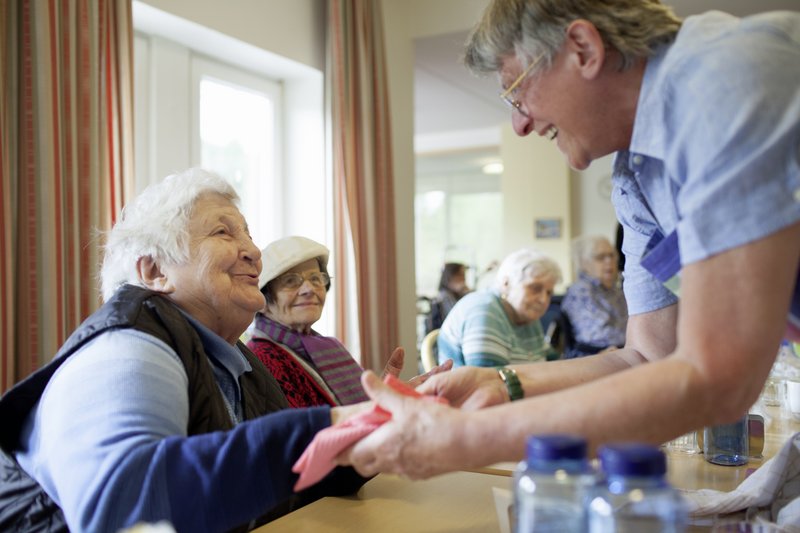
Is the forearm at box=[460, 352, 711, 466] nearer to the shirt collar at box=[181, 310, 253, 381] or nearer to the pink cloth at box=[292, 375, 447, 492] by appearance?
the pink cloth at box=[292, 375, 447, 492]

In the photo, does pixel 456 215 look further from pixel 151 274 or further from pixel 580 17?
pixel 580 17

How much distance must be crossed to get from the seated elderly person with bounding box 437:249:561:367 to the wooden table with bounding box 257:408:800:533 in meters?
1.65

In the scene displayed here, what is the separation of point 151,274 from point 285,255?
1075 mm

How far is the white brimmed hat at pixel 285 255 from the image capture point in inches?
107

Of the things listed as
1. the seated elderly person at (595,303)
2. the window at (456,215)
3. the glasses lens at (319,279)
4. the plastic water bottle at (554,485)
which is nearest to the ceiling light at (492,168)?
the window at (456,215)

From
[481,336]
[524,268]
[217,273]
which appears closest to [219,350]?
[217,273]

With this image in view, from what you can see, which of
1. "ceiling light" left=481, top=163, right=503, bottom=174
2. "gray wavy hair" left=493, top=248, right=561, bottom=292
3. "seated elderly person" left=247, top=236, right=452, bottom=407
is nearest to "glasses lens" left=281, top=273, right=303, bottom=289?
"seated elderly person" left=247, top=236, right=452, bottom=407

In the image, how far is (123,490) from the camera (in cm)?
110

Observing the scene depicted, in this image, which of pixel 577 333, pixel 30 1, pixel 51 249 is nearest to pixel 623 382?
pixel 51 249

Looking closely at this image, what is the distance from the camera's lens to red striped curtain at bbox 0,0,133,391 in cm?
243

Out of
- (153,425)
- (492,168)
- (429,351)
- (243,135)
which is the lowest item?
(429,351)

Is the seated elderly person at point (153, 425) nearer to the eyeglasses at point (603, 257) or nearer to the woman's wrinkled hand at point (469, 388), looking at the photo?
the woman's wrinkled hand at point (469, 388)

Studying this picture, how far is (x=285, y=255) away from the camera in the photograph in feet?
9.07

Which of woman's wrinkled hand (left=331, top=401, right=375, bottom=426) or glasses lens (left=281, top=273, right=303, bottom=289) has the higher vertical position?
glasses lens (left=281, top=273, right=303, bottom=289)
